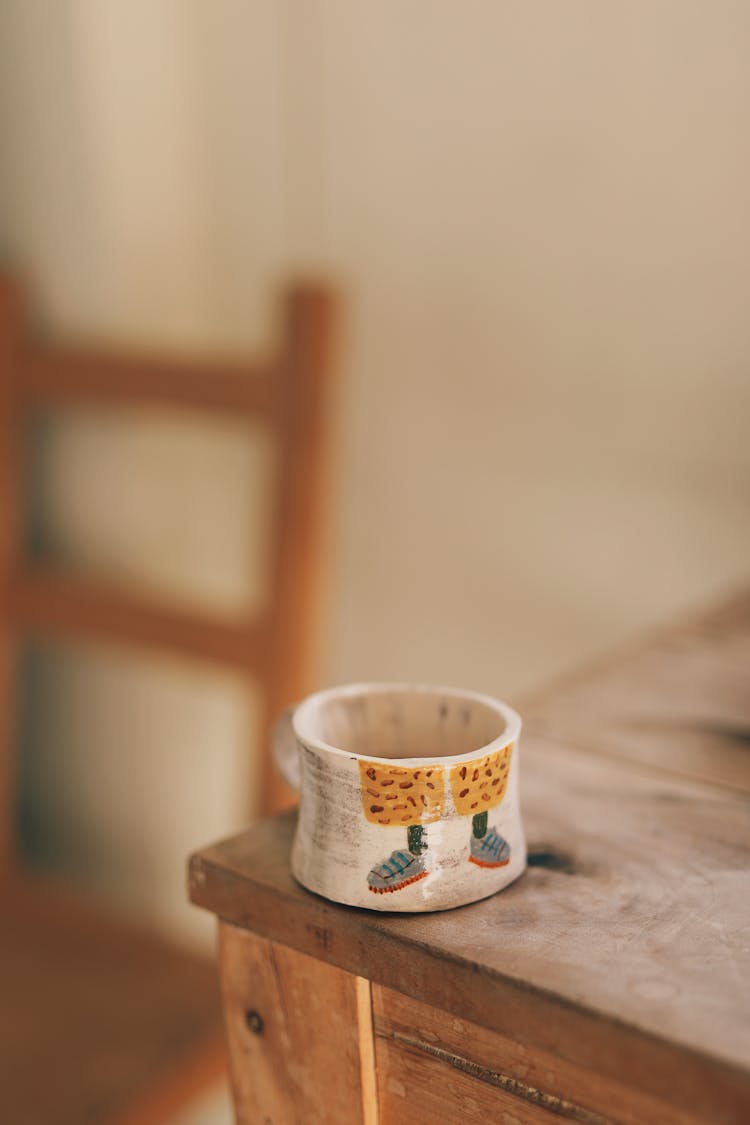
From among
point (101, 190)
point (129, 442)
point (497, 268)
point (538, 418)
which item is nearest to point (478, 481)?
point (538, 418)

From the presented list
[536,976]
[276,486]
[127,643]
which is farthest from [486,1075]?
[127,643]

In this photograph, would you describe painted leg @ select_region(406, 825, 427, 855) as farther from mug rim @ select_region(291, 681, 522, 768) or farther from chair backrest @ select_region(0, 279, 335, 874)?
chair backrest @ select_region(0, 279, 335, 874)

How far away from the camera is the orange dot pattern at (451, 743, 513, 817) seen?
37cm

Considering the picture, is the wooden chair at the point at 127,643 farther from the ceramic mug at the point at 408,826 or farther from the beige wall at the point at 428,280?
the ceramic mug at the point at 408,826

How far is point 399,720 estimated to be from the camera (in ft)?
1.46

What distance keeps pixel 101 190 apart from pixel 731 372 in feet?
2.48

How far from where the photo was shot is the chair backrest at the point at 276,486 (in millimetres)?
1021

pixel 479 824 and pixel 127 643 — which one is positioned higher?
pixel 479 824

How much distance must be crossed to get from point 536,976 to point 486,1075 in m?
0.05

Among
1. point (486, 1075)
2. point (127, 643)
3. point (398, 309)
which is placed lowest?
point (127, 643)

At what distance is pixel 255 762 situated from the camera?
109cm

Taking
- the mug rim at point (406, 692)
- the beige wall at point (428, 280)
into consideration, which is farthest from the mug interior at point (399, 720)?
the beige wall at point (428, 280)

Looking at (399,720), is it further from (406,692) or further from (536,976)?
(536,976)

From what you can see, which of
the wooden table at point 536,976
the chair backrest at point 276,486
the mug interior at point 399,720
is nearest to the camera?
the wooden table at point 536,976
